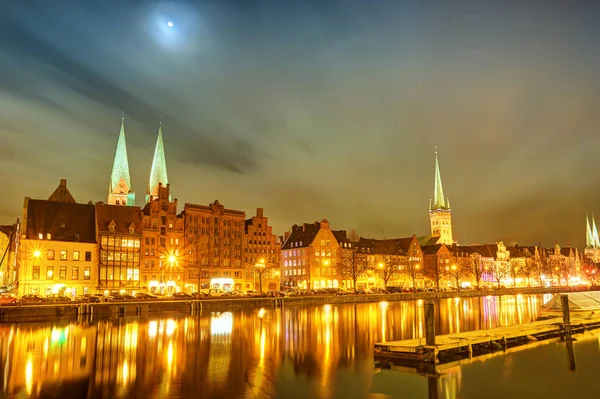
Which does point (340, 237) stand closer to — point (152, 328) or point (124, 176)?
point (124, 176)

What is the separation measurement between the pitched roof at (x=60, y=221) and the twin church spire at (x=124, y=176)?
174 feet

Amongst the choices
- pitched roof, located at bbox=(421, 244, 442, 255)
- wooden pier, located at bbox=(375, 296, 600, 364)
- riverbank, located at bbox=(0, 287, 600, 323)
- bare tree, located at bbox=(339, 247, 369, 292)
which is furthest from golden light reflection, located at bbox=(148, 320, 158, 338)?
pitched roof, located at bbox=(421, 244, 442, 255)

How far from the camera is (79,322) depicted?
6000cm

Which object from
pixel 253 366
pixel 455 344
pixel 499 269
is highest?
pixel 499 269

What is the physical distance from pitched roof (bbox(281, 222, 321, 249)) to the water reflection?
78.1 metres

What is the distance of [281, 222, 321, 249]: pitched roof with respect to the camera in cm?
13950

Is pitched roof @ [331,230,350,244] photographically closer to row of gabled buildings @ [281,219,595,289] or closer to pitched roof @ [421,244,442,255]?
row of gabled buildings @ [281,219,595,289]

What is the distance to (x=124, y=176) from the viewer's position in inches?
6152

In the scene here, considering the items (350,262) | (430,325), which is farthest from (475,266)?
(430,325)

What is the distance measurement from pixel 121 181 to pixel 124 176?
6.73 ft

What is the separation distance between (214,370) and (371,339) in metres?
17.9

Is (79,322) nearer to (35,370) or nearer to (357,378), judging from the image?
(35,370)

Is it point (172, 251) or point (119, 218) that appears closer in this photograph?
point (119, 218)

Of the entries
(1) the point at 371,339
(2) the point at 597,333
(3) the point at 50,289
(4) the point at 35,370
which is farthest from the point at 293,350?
(3) the point at 50,289
